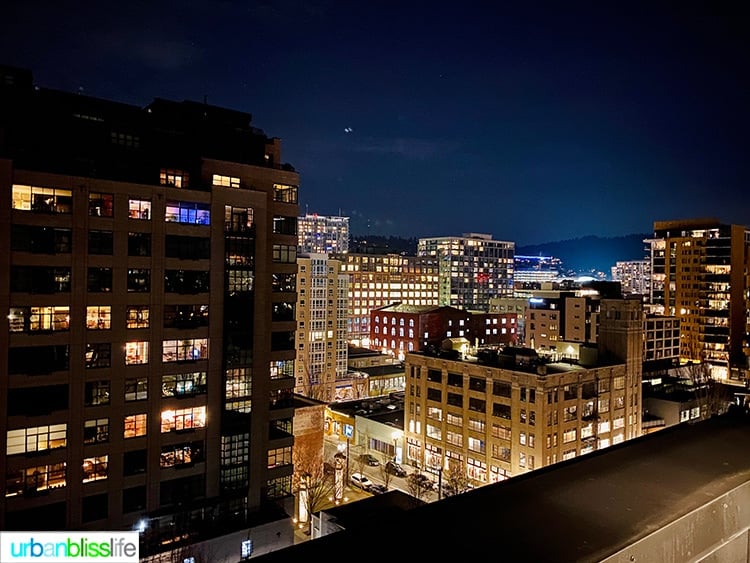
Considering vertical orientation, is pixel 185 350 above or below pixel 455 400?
above

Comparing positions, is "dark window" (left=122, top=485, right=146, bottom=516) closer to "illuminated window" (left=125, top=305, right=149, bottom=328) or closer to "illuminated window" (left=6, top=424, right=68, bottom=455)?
"illuminated window" (left=6, top=424, right=68, bottom=455)

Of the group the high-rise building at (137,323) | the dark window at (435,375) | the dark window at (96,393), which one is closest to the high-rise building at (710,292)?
the dark window at (435,375)

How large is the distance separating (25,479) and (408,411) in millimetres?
35338

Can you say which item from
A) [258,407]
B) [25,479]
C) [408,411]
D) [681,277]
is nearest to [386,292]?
[681,277]

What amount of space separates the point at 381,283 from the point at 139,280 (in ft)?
351

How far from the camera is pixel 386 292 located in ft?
446

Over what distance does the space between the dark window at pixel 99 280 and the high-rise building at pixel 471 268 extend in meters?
126

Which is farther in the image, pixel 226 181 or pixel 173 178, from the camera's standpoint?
pixel 226 181

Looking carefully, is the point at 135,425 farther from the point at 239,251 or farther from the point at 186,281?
the point at 239,251

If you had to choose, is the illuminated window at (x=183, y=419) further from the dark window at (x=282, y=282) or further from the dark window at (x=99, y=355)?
the dark window at (x=282, y=282)

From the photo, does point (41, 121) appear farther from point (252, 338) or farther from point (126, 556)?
point (126, 556)

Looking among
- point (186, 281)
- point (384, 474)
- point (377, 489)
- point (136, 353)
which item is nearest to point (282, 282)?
point (186, 281)

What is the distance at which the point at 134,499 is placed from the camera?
2819cm

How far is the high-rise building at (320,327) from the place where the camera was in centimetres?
7800
